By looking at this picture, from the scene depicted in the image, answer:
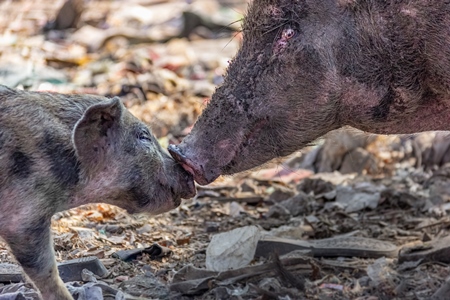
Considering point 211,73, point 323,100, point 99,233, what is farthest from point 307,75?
point 211,73

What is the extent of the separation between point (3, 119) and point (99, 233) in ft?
5.16

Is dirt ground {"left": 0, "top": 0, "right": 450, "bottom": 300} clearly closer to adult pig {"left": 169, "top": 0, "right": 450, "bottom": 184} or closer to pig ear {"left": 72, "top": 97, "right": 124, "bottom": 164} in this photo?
adult pig {"left": 169, "top": 0, "right": 450, "bottom": 184}

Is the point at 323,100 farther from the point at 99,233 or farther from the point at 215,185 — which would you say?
the point at 215,185

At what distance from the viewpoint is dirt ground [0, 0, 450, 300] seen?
4.92 meters

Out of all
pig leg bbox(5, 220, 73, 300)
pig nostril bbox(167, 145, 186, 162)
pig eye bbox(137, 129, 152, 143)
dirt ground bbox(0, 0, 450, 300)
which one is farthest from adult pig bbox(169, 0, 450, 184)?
pig leg bbox(5, 220, 73, 300)

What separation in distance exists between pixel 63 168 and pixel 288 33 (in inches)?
51.7

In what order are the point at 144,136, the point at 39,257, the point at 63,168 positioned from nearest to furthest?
the point at 39,257 → the point at 63,168 → the point at 144,136

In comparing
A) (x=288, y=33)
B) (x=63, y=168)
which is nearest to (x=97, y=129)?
(x=63, y=168)

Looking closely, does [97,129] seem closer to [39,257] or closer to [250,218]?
[39,257]

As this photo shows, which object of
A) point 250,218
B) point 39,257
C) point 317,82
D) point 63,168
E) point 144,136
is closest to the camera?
point 39,257

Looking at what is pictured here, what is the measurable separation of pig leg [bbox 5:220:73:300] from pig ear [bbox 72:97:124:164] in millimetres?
368

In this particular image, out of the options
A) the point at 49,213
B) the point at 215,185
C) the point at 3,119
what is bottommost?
the point at 215,185

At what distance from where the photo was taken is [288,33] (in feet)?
15.3

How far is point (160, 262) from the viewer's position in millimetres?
5164
